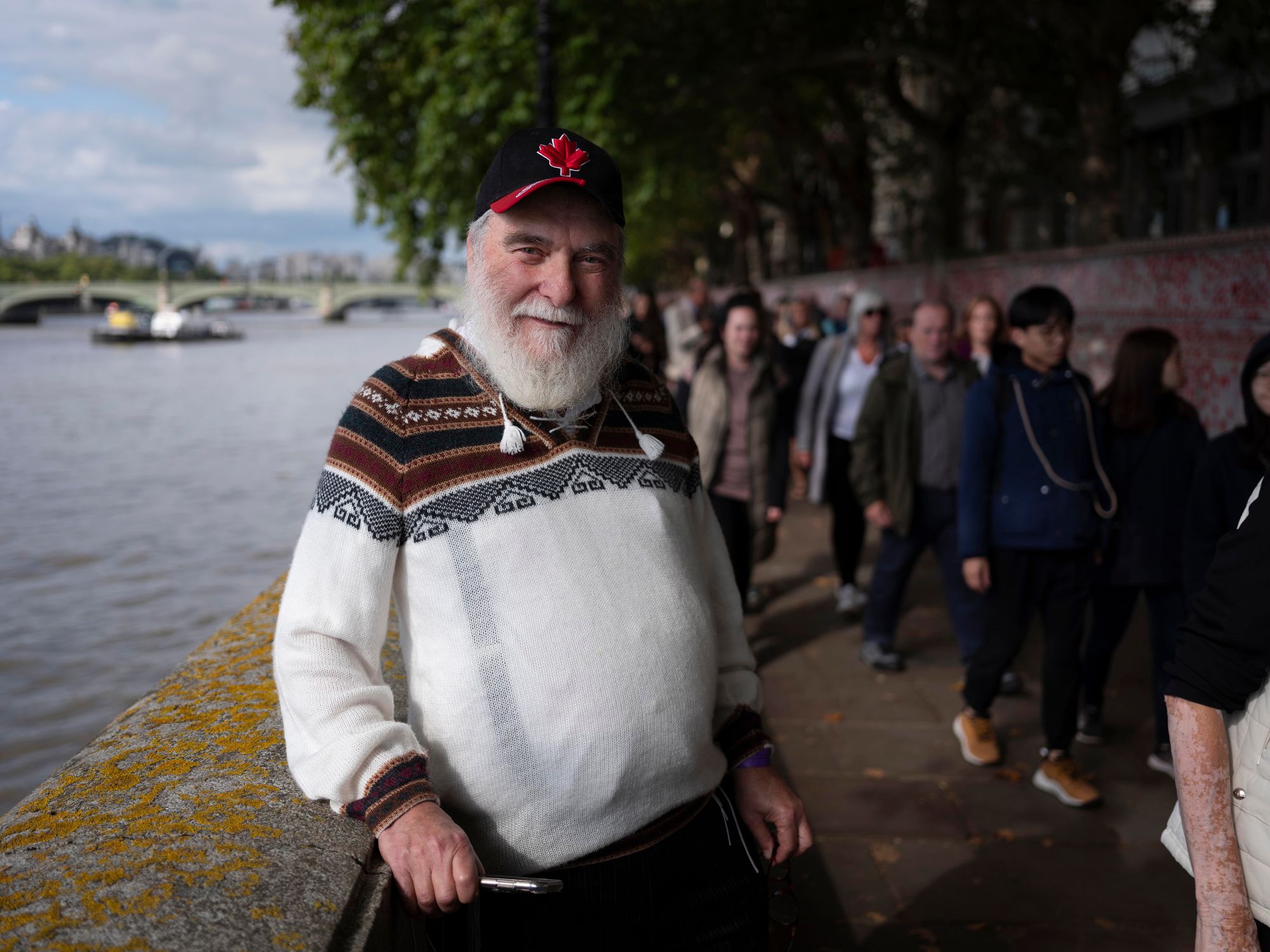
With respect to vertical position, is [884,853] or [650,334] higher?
[650,334]

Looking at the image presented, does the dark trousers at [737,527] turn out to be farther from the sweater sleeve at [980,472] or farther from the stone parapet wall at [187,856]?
the stone parapet wall at [187,856]

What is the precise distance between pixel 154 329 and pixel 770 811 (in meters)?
88.0

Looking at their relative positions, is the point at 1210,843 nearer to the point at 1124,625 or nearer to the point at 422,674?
the point at 422,674

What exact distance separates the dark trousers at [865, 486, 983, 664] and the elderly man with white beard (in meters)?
3.51

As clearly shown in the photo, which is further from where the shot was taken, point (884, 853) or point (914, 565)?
point (914, 565)

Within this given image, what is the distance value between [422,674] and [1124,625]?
4.02m

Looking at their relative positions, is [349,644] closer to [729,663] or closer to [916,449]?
[729,663]

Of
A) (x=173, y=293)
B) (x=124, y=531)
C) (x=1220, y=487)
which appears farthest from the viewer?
(x=173, y=293)

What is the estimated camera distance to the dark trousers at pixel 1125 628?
14.9ft

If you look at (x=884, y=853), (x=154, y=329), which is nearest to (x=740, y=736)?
(x=884, y=853)

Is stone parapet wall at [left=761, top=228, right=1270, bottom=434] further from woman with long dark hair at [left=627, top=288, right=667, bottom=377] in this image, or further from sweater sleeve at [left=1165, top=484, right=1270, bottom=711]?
sweater sleeve at [left=1165, top=484, right=1270, bottom=711]

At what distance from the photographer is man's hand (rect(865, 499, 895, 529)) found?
18.9 ft

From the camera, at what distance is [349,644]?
172 centimetres

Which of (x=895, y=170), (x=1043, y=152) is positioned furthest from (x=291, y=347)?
(x=1043, y=152)
